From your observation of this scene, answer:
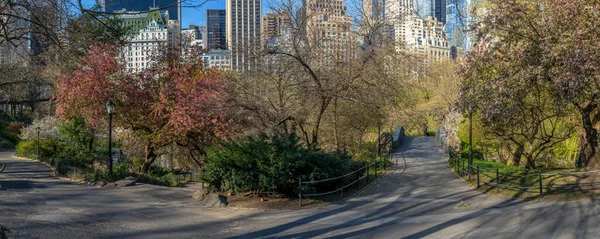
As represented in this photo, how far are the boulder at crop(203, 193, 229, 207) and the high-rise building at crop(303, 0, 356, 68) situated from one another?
714 centimetres

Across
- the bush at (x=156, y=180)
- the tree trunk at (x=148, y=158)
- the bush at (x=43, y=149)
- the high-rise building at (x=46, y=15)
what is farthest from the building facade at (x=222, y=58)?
the bush at (x=43, y=149)

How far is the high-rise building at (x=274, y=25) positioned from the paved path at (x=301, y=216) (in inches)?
276

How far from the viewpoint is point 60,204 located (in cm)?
1361

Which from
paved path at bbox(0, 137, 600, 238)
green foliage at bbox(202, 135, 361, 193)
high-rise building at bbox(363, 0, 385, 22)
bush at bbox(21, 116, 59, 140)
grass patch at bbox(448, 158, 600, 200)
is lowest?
paved path at bbox(0, 137, 600, 238)

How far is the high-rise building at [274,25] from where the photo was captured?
60.0ft

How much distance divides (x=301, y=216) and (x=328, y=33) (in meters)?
10.6

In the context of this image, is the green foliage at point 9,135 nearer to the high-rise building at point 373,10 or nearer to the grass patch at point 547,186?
Answer: the high-rise building at point 373,10


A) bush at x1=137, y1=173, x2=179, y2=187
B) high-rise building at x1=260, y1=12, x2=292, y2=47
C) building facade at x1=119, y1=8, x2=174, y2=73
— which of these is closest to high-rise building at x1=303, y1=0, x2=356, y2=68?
high-rise building at x1=260, y1=12, x2=292, y2=47

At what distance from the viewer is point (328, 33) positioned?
2097cm

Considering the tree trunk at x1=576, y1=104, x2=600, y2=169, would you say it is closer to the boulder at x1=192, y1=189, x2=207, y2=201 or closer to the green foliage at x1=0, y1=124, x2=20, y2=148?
the boulder at x1=192, y1=189, x2=207, y2=201

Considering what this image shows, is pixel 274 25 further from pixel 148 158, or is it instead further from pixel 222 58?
pixel 222 58

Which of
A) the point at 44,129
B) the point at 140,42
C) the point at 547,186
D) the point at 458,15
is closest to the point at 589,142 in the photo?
the point at 547,186

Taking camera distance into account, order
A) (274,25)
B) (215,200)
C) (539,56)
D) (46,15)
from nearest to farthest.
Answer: (46,15) → (539,56) → (215,200) → (274,25)

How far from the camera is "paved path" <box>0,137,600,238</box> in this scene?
10273 mm
